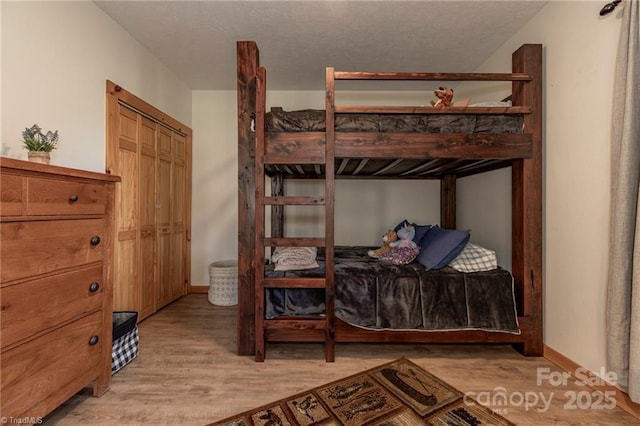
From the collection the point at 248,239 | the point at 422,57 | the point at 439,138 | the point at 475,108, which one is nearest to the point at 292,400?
the point at 248,239

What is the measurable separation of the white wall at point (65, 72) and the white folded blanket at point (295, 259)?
1.60 m

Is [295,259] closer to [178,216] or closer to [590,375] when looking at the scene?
[178,216]

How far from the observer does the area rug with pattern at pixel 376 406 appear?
1.41m

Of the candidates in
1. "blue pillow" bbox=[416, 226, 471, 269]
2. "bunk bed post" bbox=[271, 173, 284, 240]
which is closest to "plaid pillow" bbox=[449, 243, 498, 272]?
"blue pillow" bbox=[416, 226, 471, 269]

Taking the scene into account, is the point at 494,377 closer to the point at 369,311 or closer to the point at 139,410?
the point at 369,311

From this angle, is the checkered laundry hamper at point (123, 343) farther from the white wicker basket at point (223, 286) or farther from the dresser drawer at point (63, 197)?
the white wicker basket at point (223, 286)

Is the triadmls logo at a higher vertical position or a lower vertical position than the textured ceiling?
lower

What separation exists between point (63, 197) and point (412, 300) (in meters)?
2.14

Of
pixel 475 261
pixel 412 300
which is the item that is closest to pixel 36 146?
pixel 412 300

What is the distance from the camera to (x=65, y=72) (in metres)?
1.89

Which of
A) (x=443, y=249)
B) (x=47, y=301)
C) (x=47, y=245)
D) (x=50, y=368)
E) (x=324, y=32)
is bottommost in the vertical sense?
(x=50, y=368)

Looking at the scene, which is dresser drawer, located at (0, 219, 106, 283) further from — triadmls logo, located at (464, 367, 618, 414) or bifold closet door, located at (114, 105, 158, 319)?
triadmls logo, located at (464, 367, 618, 414)

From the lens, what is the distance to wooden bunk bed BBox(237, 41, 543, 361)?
1953 mm

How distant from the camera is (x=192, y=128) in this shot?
11.9 ft
